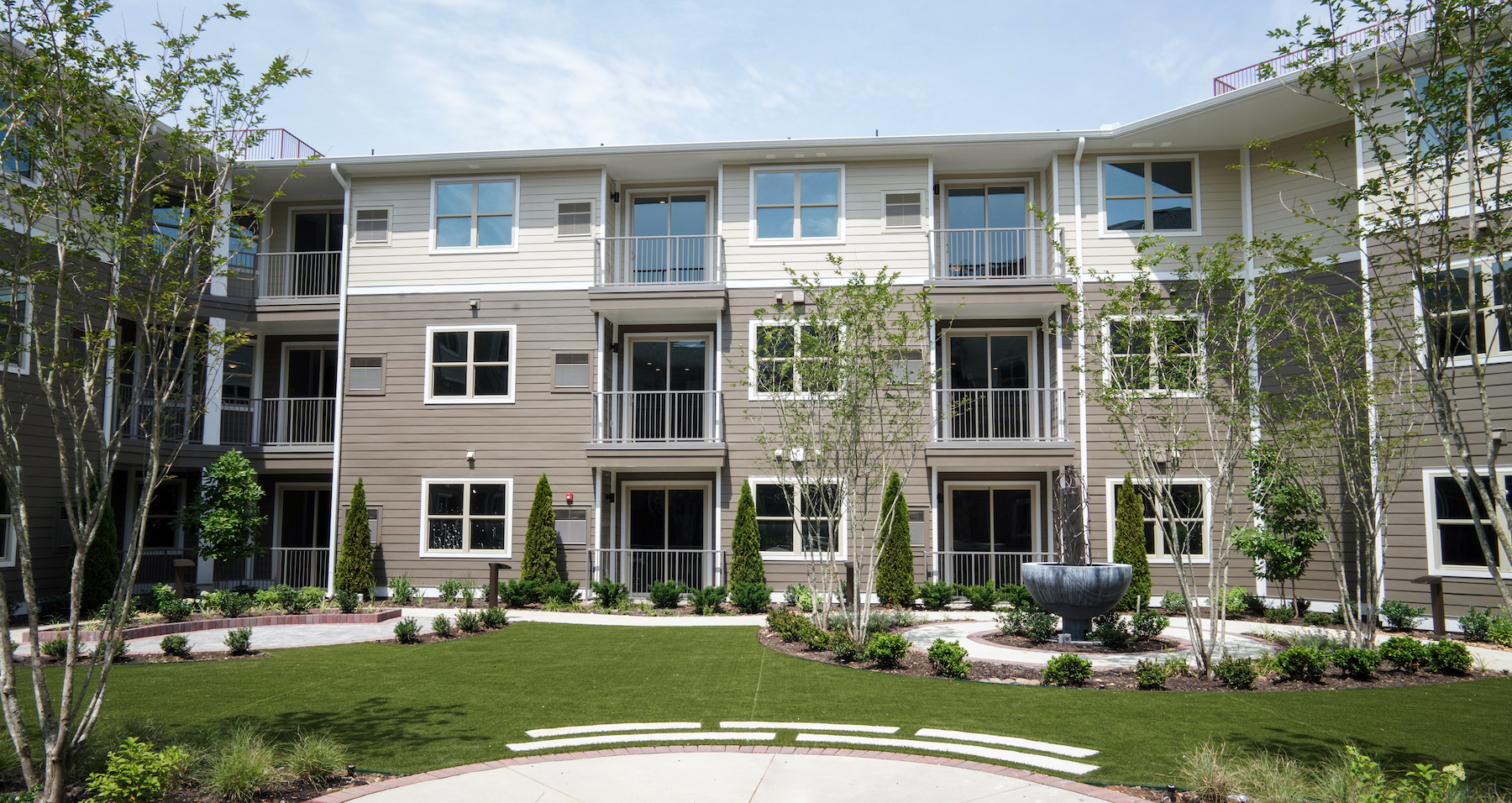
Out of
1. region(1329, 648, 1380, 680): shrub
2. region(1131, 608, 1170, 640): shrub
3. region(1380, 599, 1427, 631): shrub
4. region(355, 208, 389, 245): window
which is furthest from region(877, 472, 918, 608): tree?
region(355, 208, 389, 245): window

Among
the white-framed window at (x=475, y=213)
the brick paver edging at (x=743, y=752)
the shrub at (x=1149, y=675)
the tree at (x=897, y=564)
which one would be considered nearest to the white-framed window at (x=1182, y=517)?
the tree at (x=897, y=564)

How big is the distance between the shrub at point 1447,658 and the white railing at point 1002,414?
711 centimetres

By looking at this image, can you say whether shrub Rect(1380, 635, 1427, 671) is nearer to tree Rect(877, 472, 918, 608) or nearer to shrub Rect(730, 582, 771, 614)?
tree Rect(877, 472, 918, 608)

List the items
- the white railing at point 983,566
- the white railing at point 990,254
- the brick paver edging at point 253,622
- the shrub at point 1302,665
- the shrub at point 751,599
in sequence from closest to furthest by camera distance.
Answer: the shrub at point 1302,665
the brick paver edging at point 253,622
the shrub at point 751,599
the white railing at point 983,566
the white railing at point 990,254

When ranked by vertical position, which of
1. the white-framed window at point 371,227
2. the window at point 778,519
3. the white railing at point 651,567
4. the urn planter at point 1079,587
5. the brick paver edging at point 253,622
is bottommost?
the brick paver edging at point 253,622

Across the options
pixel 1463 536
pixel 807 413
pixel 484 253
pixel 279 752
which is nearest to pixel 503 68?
pixel 484 253

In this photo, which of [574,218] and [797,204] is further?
[574,218]

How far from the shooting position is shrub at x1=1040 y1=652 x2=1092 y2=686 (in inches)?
347

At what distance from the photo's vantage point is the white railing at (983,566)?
55.1 feet

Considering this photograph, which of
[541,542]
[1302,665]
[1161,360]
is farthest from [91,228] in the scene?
[541,542]

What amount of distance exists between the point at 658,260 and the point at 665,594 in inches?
255

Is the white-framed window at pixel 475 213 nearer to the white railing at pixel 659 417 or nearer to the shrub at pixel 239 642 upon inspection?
the white railing at pixel 659 417

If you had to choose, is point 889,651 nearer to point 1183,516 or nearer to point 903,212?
point 1183,516

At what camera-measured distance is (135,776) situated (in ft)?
16.5
